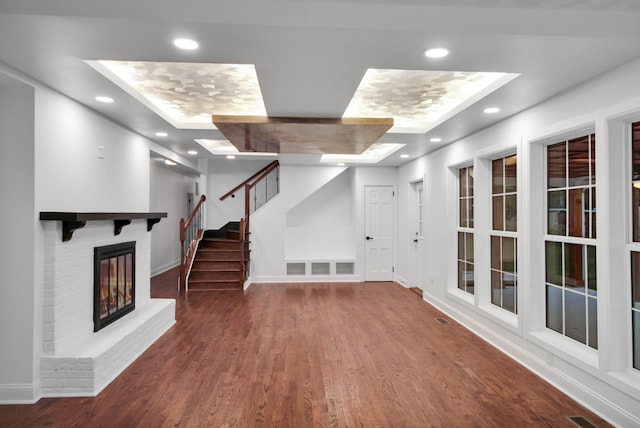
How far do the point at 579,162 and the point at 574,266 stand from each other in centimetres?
88

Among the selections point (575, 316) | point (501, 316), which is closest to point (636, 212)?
point (575, 316)

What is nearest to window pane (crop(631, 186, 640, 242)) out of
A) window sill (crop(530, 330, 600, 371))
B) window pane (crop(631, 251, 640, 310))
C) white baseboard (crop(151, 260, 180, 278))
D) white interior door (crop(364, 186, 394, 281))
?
window pane (crop(631, 251, 640, 310))

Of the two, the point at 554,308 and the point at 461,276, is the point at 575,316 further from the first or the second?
the point at 461,276

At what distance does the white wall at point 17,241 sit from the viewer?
2.92m

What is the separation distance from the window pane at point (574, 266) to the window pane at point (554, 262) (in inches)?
3.0

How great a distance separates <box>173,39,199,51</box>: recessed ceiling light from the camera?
227 cm

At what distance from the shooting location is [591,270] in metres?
3.13

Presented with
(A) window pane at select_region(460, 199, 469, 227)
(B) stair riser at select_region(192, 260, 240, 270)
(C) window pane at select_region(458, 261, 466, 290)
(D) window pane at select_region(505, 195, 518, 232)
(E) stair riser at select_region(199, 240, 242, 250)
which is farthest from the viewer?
(E) stair riser at select_region(199, 240, 242, 250)

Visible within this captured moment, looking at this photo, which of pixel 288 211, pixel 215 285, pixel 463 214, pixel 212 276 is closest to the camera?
pixel 463 214

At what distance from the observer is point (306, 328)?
189 inches

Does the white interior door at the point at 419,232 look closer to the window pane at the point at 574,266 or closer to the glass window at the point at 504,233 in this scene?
the glass window at the point at 504,233

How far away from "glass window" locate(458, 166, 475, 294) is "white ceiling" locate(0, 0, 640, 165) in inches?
91.2

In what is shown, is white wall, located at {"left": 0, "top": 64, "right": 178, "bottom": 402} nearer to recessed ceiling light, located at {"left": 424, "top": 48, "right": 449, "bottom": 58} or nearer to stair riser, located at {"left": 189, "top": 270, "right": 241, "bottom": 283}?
recessed ceiling light, located at {"left": 424, "top": 48, "right": 449, "bottom": 58}

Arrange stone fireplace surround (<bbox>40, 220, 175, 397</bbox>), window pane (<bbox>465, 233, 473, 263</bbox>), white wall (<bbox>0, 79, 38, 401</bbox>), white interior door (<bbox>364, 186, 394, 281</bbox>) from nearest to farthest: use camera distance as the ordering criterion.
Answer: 1. white wall (<bbox>0, 79, 38, 401</bbox>)
2. stone fireplace surround (<bbox>40, 220, 175, 397</bbox>)
3. window pane (<bbox>465, 233, 473, 263</bbox>)
4. white interior door (<bbox>364, 186, 394, 281</bbox>)
